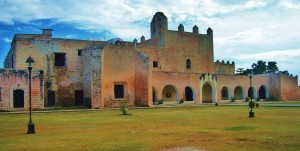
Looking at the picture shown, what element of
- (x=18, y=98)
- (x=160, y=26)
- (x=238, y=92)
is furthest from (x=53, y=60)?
(x=238, y=92)

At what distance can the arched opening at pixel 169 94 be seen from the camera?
38.2m

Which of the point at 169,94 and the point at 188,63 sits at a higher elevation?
the point at 188,63

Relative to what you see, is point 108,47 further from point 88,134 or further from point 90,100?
point 88,134

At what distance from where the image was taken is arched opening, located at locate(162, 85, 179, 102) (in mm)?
38156

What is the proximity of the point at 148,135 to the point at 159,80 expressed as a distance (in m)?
23.9

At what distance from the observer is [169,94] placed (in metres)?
38.4

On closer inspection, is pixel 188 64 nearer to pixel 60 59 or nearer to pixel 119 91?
pixel 119 91

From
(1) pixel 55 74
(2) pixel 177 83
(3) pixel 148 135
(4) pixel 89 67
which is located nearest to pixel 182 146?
(3) pixel 148 135

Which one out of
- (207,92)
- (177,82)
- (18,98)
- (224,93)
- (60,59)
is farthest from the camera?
(224,93)

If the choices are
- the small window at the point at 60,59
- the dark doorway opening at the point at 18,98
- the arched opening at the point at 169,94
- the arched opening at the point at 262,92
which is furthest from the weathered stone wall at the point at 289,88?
the dark doorway opening at the point at 18,98

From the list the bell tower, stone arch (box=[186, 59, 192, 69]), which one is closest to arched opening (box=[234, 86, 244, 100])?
stone arch (box=[186, 59, 192, 69])

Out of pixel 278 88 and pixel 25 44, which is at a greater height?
pixel 25 44

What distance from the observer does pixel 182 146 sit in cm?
866

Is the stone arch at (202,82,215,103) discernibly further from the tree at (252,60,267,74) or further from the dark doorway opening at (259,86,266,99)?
the tree at (252,60,267,74)
